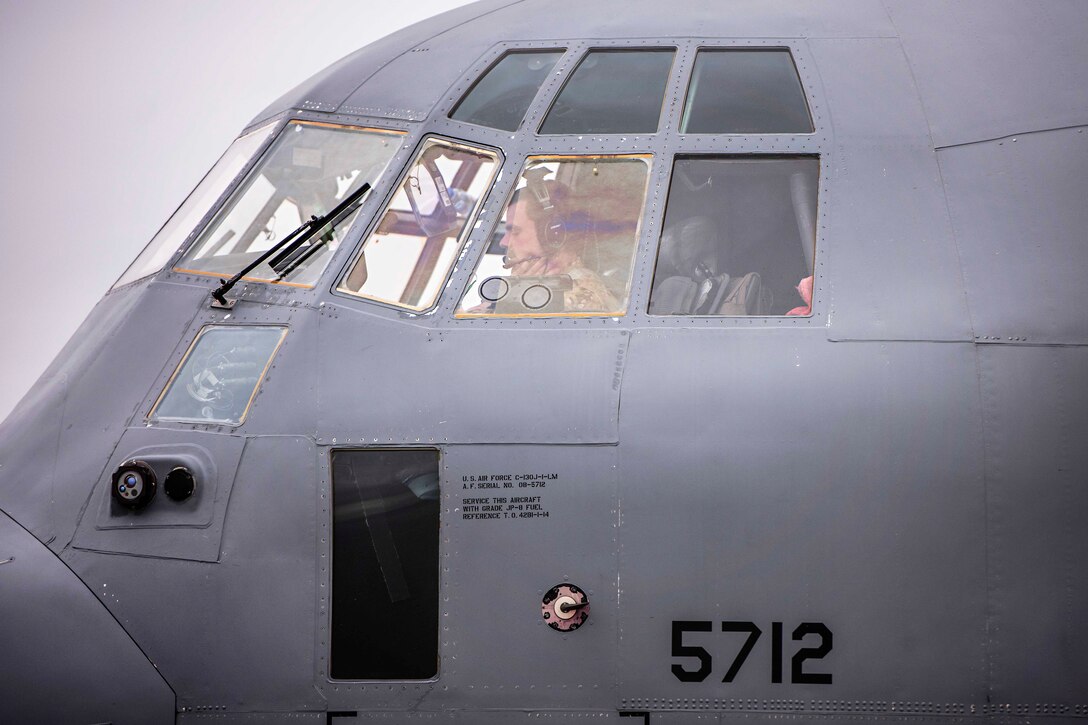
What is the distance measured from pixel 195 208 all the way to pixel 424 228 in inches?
59.0

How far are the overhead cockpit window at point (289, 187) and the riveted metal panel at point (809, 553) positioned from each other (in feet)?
7.31

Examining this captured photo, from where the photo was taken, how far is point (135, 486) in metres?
5.19

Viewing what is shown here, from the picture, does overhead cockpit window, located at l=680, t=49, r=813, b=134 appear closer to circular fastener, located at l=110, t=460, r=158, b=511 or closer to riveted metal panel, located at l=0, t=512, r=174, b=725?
circular fastener, located at l=110, t=460, r=158, b=511

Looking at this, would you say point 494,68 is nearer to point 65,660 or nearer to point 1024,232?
point 1024,232

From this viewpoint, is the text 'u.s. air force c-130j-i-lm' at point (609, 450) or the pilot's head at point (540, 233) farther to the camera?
the pilot's head at point (540, 233)

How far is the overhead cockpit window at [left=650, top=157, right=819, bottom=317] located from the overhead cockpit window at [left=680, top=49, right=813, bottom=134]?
0.21 meters

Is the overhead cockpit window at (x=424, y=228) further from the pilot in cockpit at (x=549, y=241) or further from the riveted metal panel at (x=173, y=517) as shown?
the riveted metal panel at (x=173, y=517)

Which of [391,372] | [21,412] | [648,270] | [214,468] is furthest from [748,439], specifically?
[21,412]

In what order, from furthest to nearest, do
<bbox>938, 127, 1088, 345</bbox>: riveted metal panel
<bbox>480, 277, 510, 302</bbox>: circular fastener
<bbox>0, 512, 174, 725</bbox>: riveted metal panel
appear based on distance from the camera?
<bbox>480, 277, 510, 302</bbox>: circular fastener < <bbox>938, 127, 1088, 345</bbox>: riveted metal panel < <bbox>0, 512, 174, 725</bbox>: riveted metal panel

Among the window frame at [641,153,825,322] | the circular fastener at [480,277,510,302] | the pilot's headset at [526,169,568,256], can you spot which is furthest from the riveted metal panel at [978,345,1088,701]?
the circular fastener at [480,277,510,302]

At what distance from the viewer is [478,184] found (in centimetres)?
582

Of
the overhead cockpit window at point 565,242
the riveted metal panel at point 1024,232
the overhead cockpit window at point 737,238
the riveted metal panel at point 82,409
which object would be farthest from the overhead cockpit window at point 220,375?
the riveted metal panel at point 1024,232

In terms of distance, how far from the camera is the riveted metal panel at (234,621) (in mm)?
5109

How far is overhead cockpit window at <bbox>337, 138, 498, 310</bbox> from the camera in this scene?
219 inches
